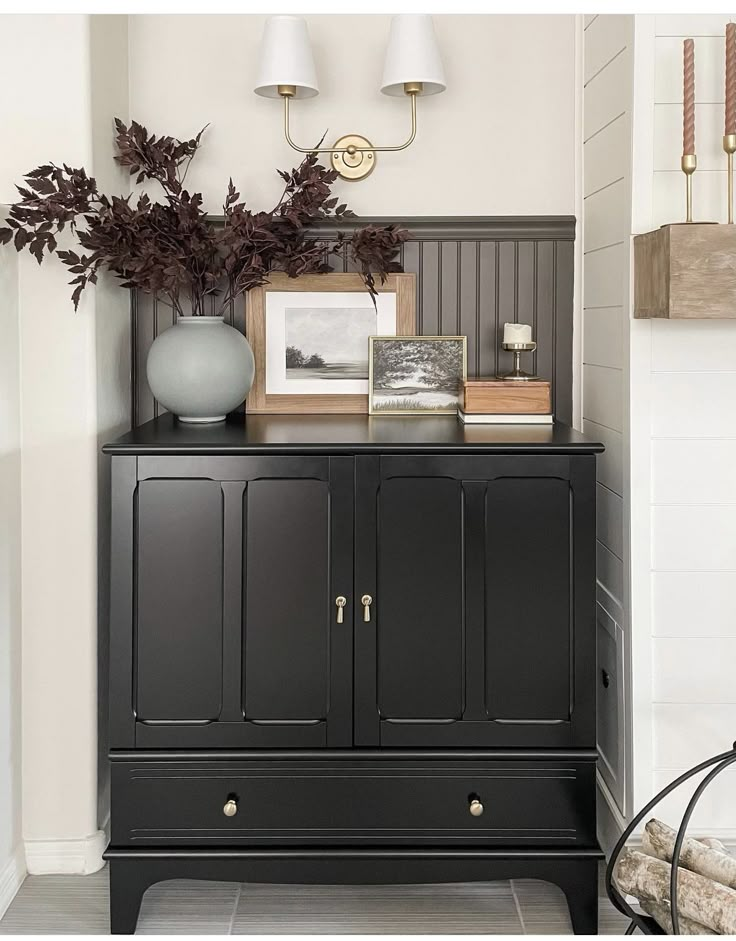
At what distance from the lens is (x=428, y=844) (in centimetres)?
203

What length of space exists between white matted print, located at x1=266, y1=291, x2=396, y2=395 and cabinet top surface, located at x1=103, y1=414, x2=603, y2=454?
8.2 inches

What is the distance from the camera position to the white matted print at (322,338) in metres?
2.61

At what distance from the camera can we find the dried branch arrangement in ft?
6.92

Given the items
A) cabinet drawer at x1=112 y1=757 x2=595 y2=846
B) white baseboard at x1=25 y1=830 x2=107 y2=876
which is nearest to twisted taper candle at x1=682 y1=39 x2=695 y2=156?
cabinet drawer at x1=112 y1=757 x2=595 y2=846

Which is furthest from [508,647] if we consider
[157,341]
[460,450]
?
[157,341]

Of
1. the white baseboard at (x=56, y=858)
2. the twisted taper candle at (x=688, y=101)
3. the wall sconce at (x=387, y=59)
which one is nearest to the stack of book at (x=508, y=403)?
the twisted taper candle at (x=688, y=101)

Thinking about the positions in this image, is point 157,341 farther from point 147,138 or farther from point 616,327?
point 616,327

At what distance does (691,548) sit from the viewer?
2.15 meters

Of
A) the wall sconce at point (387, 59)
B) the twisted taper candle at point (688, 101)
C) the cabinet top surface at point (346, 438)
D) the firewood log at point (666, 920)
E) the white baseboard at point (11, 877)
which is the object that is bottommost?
the white baseboard at point (11, 877)

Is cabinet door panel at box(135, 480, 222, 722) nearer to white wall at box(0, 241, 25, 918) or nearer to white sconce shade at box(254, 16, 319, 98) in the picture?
white wall at box(0, 241, 25, 918)

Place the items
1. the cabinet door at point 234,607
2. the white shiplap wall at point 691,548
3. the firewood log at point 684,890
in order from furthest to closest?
the white shiplap wall at point 691,548, the cabinet door at point 234,607, the firewood log at point 684,890

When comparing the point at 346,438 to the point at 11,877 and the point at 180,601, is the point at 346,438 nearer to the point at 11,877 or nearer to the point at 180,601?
the point at 180,601

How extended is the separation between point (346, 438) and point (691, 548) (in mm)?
827

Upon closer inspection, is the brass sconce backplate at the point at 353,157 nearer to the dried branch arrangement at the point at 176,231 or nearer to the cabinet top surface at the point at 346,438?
the dried branch arrangement at the point at 176,231
